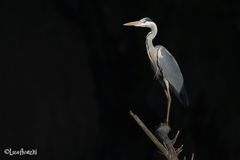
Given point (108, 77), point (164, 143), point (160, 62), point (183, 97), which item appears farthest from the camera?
point (108, 77)

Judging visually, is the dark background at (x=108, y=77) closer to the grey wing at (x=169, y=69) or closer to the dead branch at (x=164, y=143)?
the grey wing at (x=169, y=69)

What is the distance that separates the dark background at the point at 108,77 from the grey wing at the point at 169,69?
129 cm

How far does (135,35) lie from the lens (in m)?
5.27

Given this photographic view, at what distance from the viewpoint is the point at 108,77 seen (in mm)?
5305

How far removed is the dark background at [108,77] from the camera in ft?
16.9

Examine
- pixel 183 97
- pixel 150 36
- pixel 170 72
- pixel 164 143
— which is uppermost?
pixel 150 36

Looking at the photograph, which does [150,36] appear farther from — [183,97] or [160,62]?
[183,97]

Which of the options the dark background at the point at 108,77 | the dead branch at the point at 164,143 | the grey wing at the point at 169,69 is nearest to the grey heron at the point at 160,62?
the grey wing at the point at 169,69

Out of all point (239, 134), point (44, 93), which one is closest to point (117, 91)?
point (44, 93)

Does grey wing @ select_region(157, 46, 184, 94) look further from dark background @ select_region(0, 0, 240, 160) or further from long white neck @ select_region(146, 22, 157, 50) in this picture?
dark background @ select_region(0, 0, 240, 160)

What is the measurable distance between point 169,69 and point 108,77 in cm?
147

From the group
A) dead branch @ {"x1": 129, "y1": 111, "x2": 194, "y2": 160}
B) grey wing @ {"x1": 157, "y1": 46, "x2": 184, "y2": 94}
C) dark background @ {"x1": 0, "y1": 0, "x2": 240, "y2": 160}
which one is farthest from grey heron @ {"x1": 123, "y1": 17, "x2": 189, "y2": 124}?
dark background @ {"x1": 0, "y1": 0, "x2": 240, "y2": 160}

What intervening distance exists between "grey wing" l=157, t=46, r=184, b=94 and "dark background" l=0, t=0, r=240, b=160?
1.29 metres

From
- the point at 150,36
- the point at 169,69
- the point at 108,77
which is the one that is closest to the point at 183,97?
the point at 169,69
